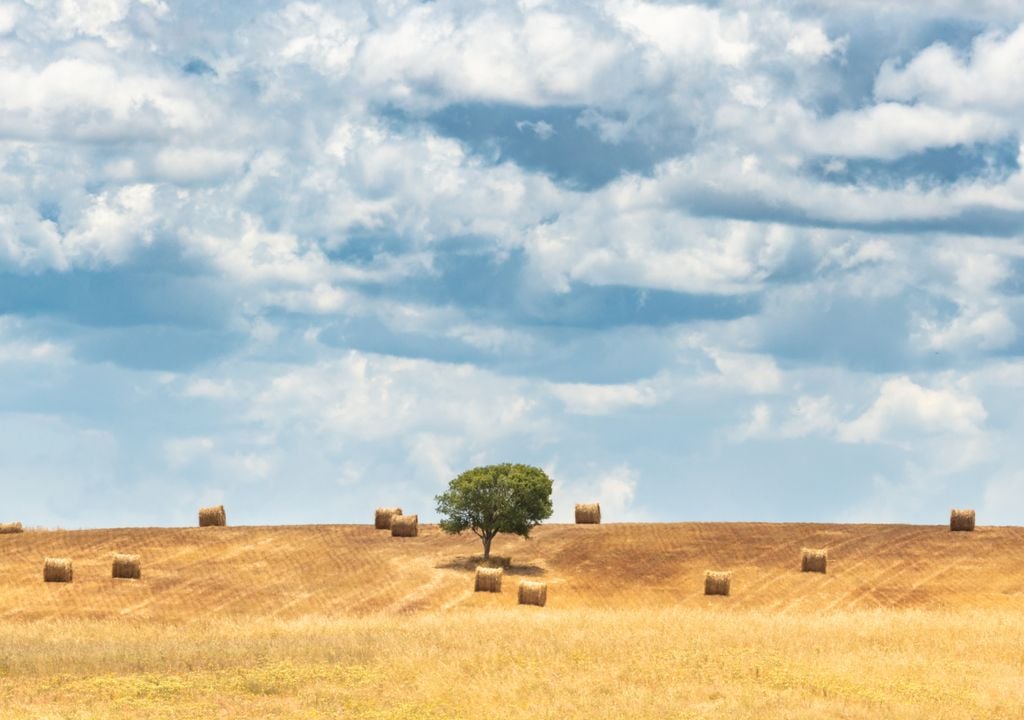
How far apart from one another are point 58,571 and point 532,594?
62.5 feet

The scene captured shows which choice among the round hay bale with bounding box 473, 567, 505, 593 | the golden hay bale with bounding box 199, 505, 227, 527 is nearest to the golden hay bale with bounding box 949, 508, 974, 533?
the round hay bale with bounding box 473, 567, 505, 593

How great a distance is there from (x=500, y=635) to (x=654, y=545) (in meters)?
24.2

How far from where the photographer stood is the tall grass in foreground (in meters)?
28.6

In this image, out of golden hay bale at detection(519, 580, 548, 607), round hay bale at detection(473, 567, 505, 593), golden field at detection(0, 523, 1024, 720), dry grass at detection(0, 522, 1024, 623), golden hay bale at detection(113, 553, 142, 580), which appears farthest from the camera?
golden hay bale at detection(113, 553, 142, 580)

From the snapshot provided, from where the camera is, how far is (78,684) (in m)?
30.2

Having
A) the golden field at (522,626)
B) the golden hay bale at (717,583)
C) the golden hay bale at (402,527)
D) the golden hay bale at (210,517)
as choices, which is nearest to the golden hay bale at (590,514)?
the golden field at (522,626)

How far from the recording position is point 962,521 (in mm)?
64250

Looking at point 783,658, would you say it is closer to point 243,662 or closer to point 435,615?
point 243,662

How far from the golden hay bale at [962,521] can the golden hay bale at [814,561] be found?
9.91 m

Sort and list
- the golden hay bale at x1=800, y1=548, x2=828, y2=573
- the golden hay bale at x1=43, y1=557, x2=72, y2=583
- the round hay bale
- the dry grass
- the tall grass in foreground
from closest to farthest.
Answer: the tall grass in foreground → the dry grass → the round hay bale → the golden hay bale at x1=43, y1=557, x2=72, y2=583 → the golden hay bale at x1=800, y1=548, x2=828, y2=573

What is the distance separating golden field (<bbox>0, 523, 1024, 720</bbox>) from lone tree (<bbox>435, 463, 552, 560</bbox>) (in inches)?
77.0

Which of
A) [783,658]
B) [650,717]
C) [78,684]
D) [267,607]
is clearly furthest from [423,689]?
[267,607]

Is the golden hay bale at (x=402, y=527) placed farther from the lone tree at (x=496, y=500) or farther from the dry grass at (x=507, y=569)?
the lone tree at (x=496, y=500)

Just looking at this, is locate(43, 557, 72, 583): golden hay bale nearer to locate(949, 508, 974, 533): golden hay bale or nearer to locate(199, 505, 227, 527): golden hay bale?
locate(199, 505, 227, 527): golden hay bale
